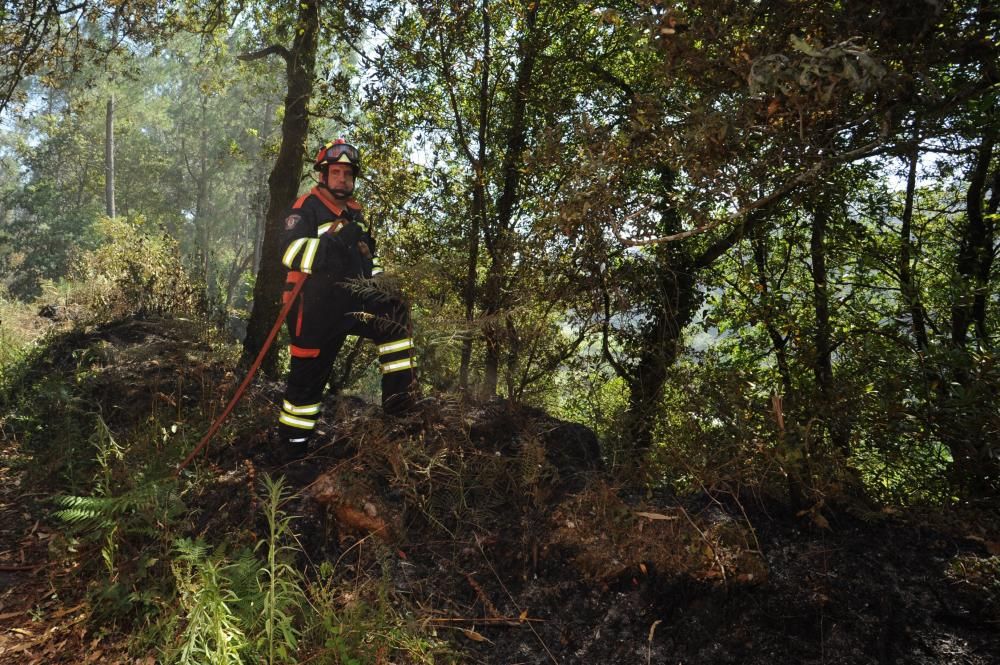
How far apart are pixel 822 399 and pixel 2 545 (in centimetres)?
514

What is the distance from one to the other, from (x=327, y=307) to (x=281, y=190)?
8.51 ft

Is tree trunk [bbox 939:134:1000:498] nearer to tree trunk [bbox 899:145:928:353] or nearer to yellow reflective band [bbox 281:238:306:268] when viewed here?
tree trunk [bbox 899:145:928:353]

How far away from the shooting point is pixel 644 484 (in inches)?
147

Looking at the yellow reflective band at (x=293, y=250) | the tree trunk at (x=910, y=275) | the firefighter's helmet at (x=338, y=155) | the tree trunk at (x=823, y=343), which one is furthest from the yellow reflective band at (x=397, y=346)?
the tree trunk at (x=910, y=275)

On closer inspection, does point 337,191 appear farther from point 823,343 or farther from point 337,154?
point 823,343

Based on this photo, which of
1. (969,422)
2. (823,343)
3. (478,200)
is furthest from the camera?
(478,200)

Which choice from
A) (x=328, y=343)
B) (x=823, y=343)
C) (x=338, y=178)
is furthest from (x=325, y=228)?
(x=823, y=343)

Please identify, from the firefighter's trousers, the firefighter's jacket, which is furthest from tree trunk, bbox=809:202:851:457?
the firefighter's jacket

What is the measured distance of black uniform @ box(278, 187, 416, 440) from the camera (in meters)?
4.41

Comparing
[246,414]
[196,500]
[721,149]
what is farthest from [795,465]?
[246,414]

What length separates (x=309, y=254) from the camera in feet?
14.3

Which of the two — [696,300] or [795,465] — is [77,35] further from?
[795,465]

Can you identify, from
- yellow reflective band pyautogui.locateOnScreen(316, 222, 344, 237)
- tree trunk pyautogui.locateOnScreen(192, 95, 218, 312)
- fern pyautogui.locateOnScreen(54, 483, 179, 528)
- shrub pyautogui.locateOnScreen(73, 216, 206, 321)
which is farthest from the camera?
tree trunk pyautogui.locateOnScreen(192, 95, 218, 312)

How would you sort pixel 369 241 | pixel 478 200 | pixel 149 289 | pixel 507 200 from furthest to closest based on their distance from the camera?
1. pixel 149 289
2. pixel 507 200
3. pixel 478 200
4. pixel 369 241
